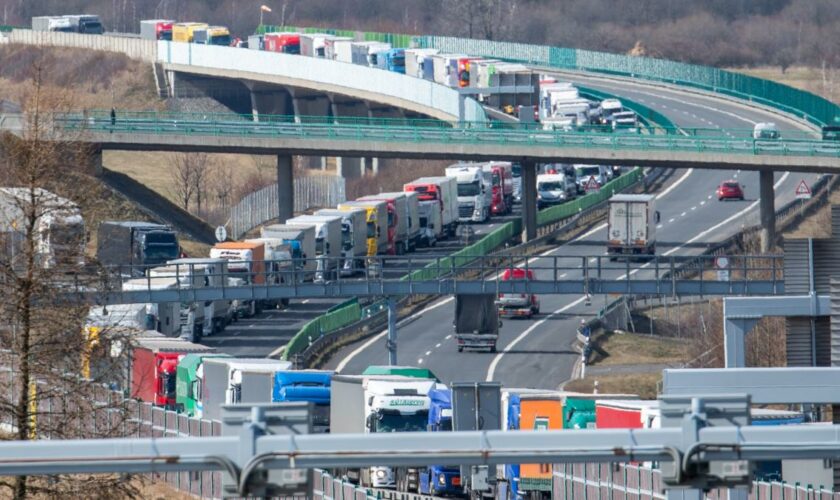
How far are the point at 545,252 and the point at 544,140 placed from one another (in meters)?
6.38

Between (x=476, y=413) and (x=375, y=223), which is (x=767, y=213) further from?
(x=476, y=413)

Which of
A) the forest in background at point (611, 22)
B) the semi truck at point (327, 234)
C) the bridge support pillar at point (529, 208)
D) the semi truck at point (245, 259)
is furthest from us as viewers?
the forest in background at point (611, 22)

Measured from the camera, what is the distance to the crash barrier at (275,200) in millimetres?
103438

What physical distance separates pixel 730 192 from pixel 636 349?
35610mm

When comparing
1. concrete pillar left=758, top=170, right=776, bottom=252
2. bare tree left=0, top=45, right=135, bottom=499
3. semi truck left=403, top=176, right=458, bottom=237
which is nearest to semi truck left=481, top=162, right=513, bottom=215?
semi truck left=403, top=176, right=458, bottom=237

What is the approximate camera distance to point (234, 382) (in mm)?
46500

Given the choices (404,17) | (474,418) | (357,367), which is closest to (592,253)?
(357,367)

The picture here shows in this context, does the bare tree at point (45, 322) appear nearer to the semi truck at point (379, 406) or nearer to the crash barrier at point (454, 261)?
the semi truck at point (379, 406)

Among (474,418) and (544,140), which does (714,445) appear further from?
(544,140)

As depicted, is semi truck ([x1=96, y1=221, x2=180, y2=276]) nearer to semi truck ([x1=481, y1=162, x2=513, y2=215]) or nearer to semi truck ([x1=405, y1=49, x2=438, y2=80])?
semi truck ([x1=481, y1=162, x2=513, y2=215])

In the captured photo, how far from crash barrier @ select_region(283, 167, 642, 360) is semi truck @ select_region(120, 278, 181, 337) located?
439cm

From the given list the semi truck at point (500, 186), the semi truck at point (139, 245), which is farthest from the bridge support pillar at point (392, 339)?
the semi truck at point (500, 186)

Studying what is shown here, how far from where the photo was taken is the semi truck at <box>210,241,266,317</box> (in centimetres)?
7238

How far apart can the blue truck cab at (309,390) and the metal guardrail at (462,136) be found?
40420mm
